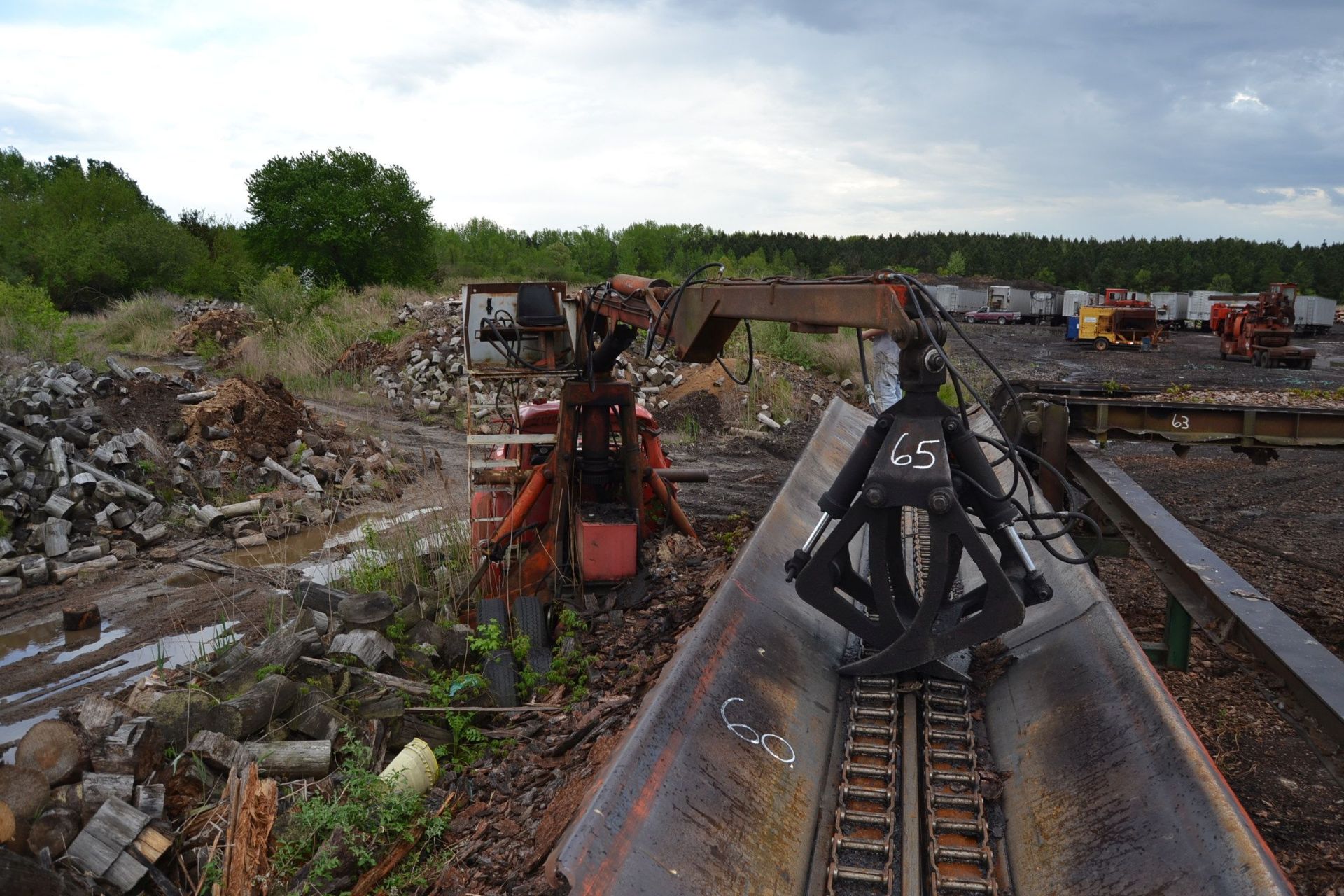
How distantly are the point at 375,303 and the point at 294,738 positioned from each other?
78.2 feet

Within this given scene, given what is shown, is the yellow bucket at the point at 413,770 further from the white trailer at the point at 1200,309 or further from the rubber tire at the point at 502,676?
the white trailer at the point at 1200,309

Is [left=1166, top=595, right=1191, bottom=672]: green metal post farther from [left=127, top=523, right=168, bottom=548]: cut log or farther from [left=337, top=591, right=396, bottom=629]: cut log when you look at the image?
[left=127, top=523, right=168, bottom=548]: cut log

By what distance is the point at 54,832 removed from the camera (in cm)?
373

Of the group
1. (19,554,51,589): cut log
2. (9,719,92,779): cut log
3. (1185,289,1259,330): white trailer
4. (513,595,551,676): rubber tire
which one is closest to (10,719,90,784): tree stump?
(9,719,92,779): cut log

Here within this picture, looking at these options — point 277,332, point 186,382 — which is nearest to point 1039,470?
point 186,382

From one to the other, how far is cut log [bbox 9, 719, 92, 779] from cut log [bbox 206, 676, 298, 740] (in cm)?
55

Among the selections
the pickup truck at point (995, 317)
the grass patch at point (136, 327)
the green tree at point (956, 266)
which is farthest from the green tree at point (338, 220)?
the green tree at point (956, 266)

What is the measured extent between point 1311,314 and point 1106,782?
146 ft

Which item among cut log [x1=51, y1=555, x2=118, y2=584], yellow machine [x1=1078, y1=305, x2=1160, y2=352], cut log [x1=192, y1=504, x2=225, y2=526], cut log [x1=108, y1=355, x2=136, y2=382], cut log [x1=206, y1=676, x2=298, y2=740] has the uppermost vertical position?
yellow machine [x1=1078, y1=305, x2=1160, y2=352]

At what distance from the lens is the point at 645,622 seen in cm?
557

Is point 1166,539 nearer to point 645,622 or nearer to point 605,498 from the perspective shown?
point 645,622

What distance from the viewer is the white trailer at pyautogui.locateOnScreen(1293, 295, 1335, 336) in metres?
38.6

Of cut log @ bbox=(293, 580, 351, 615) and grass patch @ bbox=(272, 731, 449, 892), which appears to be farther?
cut log @ bbox=(293, 580, 351, 615)

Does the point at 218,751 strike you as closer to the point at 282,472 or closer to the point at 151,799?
the point at 151,799
